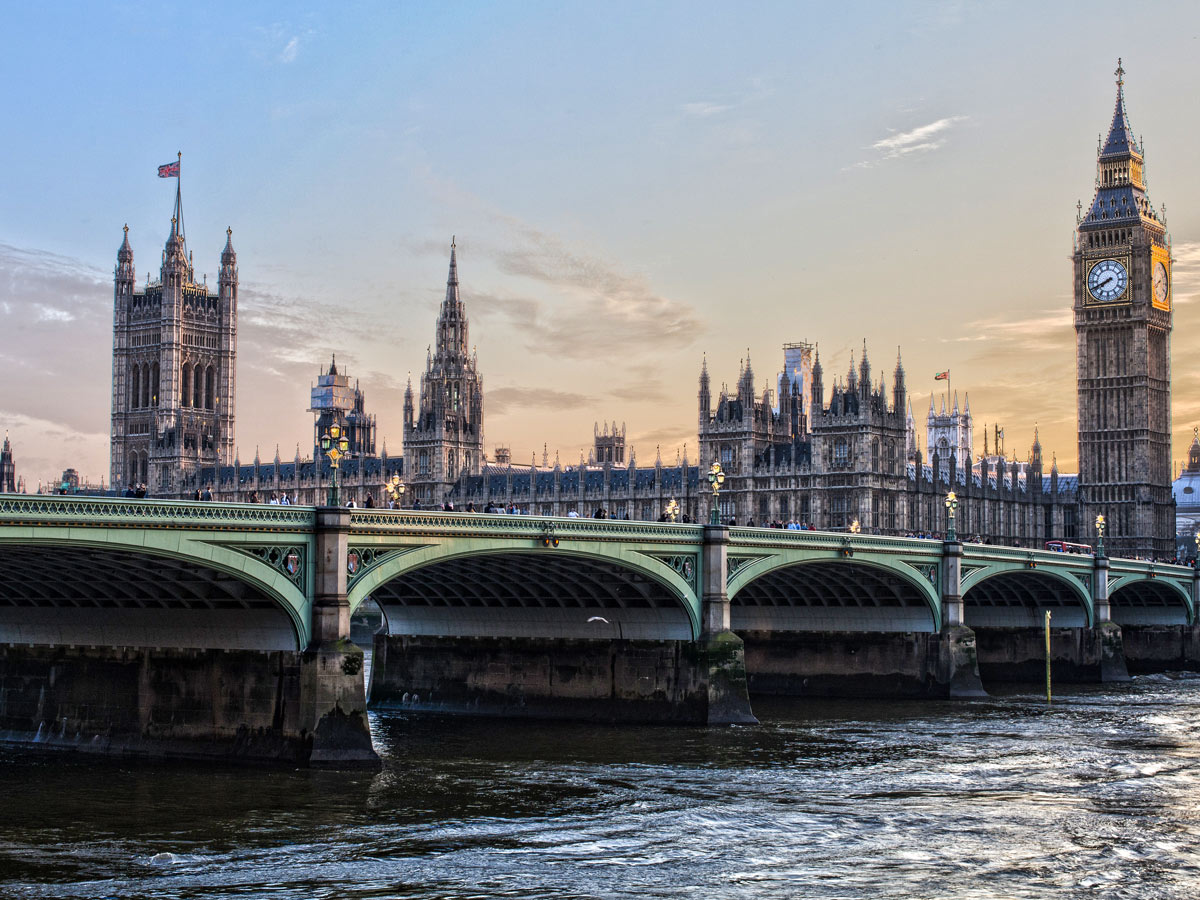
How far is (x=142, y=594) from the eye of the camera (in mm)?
50812

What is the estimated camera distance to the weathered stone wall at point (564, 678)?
6191 cm

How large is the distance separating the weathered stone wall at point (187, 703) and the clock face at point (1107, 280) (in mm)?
126983

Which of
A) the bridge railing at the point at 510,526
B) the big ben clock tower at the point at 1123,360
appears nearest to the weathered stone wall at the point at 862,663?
the bridge railing at the point at 510,526

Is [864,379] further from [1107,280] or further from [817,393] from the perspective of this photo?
[1107,280]

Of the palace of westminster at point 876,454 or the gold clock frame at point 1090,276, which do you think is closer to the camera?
the palace of westminster at point 876,454

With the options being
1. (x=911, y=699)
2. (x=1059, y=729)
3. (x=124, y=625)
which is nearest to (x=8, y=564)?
(x=124, y=625)

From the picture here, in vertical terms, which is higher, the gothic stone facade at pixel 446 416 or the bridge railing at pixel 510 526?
the gothic stone facade at pixel 446 416

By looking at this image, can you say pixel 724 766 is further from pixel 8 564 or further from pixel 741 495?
pixel 741 495

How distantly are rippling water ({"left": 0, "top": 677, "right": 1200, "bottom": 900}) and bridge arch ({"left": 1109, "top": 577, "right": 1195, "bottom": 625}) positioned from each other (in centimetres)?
5020

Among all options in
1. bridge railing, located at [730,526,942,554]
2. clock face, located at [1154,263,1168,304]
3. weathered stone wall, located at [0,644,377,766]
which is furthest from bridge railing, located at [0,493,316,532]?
clock face, located at [1154,263,1168,304]

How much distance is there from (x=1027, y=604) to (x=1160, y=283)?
7702cm

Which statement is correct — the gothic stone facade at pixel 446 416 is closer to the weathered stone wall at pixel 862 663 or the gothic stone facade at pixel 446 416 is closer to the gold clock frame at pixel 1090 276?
the gold clock frame at pixel 1090 276

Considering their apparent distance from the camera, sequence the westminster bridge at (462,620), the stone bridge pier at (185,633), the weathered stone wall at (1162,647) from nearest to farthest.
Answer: the stone bridge pier at (185,633)
the westminster bridge at (462,620)
the weathered stone wall at (1162,647)

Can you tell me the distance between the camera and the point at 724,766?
51.1 meters
